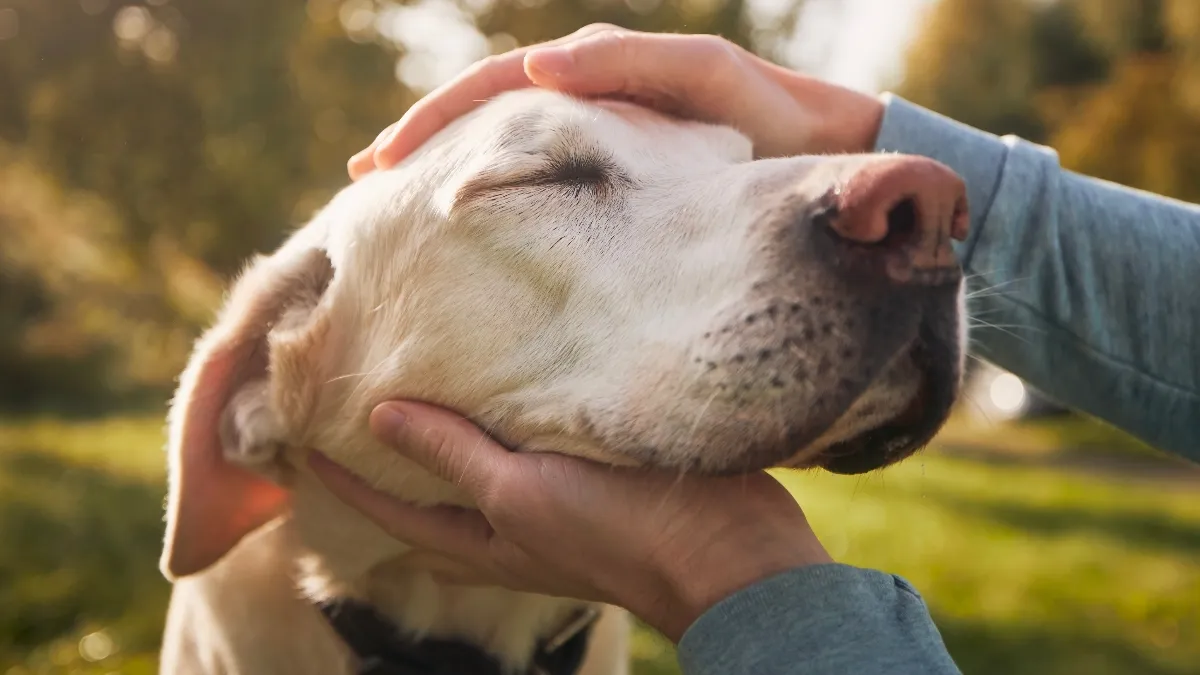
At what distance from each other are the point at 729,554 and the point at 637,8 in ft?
40.3

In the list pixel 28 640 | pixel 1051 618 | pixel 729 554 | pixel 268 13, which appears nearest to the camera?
pixel 729 554

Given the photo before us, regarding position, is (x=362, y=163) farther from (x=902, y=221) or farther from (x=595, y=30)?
(x=902, y=221)

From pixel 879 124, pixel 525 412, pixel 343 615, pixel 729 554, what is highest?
pixel 879 124

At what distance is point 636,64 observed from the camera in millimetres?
2281

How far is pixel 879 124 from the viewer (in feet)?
8.88

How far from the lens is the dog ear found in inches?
86.4

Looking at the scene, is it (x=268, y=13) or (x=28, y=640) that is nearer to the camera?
(x=28, y=640)

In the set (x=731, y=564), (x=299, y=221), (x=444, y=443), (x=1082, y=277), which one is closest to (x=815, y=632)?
(x=731, y=564)

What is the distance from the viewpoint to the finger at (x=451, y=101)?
2.21 meters

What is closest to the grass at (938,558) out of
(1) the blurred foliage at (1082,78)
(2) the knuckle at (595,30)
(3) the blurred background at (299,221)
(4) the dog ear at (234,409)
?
(3) the blurred background at (299,221)

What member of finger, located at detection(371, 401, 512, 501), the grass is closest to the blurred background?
the grass

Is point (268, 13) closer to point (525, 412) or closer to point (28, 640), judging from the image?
point (28, 640)

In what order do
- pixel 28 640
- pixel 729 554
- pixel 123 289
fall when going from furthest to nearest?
pixel 123 289 < pixel 28 640 < pixel 729 554

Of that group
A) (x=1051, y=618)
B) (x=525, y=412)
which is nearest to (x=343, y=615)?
(x=525, y=412)
